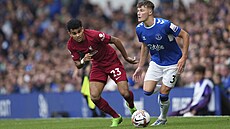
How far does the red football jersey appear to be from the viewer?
14109 mm

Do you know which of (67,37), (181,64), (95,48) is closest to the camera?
(181,64)

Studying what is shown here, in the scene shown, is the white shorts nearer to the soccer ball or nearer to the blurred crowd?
the soccer ball

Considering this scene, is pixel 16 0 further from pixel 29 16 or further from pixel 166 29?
pixel 166 29

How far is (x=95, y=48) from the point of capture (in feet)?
Answer: 47.0

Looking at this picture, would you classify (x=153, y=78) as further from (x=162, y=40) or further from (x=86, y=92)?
(x=86, y=92)

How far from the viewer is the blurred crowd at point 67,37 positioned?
67.8 feet

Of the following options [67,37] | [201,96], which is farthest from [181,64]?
[67,37]

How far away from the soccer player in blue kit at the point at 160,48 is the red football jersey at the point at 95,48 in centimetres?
72

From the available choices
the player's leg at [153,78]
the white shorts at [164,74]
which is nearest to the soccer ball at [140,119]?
the player's leg at [153,78]

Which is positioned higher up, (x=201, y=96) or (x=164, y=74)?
(x=164, y=74)

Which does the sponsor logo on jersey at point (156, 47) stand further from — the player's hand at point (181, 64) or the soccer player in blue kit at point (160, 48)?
the player's hand at point (181, 64)

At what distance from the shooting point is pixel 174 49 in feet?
45.5

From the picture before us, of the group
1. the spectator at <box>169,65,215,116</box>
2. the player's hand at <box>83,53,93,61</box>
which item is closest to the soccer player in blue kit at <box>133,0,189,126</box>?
the player's hand at <box>83,53,93,61</box>

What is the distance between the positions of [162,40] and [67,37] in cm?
1461
